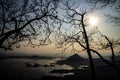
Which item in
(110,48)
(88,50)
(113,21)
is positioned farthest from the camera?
(88,50)

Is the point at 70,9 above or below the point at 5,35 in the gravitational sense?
above

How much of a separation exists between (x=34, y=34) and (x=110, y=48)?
25.4ft

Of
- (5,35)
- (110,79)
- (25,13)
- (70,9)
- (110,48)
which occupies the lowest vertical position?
(110,79)

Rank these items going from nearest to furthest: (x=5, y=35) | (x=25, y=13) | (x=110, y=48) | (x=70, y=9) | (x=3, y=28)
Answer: (x=5, y=35)
(x=3, y=28)
(x=25, y=13)
(x=110, y=48)
(x=70, y=9)

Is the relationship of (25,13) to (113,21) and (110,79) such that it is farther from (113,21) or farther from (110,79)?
(110,79)

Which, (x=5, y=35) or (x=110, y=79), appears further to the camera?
(x=110, y=79)

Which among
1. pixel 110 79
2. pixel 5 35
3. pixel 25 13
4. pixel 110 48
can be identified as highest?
pixel 25 13

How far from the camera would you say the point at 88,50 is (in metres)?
18.0

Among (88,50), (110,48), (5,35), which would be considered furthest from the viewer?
(88,50)

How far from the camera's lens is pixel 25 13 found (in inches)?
551

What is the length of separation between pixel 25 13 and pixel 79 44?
25.6ft

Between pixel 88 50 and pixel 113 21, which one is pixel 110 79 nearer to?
pixel 88 50

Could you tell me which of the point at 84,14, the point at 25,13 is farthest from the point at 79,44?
the point at 25,13

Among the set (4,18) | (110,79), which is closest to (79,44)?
(4,18)
